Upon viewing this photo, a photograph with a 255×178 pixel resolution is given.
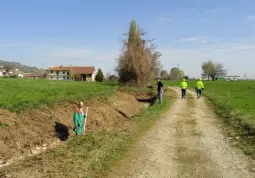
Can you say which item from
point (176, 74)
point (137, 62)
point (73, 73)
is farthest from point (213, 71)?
point (137, 62)

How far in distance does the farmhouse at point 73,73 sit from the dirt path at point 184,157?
9807 cm

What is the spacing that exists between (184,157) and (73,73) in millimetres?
107620

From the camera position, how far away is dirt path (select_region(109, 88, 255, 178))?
7.41 m

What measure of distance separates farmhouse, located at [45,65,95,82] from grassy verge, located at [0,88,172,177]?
3884 inches

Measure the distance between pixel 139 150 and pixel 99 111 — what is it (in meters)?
8.97

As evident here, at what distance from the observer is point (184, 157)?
8.75m

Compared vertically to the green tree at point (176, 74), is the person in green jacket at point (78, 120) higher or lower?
lower

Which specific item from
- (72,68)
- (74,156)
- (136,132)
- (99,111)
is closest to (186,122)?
(136,132)

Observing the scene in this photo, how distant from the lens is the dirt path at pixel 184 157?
7411mm

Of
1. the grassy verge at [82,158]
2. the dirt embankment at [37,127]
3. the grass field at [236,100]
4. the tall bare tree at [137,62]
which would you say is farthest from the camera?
the tall bare tree at [137,62]

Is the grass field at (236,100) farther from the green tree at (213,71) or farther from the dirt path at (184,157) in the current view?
the green tree at (213,71)

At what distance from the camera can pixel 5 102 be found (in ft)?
46.8

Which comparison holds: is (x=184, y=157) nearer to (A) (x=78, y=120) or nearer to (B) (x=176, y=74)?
(A) (x=78, y=120)

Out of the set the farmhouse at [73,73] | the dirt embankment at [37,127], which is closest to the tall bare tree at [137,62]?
the dirt embankment at [37,127]
